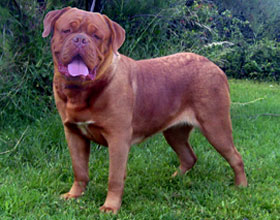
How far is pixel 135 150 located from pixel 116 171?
59.2 inches

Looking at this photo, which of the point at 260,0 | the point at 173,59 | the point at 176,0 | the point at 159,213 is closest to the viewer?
the point at 159,213

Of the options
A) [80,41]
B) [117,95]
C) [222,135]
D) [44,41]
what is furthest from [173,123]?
[44,41]

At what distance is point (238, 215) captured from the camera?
333 cm

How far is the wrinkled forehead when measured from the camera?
2949 millimetres

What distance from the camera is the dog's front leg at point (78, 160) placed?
3.52 meters

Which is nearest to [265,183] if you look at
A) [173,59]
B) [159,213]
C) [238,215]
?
[238,215]

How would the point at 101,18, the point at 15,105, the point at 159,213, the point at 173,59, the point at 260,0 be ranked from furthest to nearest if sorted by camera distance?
the point at 260,0 → the point at 15,105 → the point at 173,59 → the point at 159,213 → the point at 101,18

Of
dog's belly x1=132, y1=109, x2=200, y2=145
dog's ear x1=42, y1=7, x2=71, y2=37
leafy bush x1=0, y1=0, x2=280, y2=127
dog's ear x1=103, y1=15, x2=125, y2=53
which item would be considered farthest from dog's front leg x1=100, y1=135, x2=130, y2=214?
leafy bush x1=0, y1=0, x2=280, y2=127

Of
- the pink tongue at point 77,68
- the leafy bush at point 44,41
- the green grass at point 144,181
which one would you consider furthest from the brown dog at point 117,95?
the leafy bush at point 44,41

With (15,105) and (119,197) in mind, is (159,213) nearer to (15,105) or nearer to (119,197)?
(119,197)

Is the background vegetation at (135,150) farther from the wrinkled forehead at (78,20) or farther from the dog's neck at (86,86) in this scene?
the wrinkled forehead at (78,20)

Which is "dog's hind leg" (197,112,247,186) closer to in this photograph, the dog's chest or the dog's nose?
the dog's chest

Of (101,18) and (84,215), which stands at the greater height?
(101,18)

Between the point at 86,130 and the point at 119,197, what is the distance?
64 centimetres
